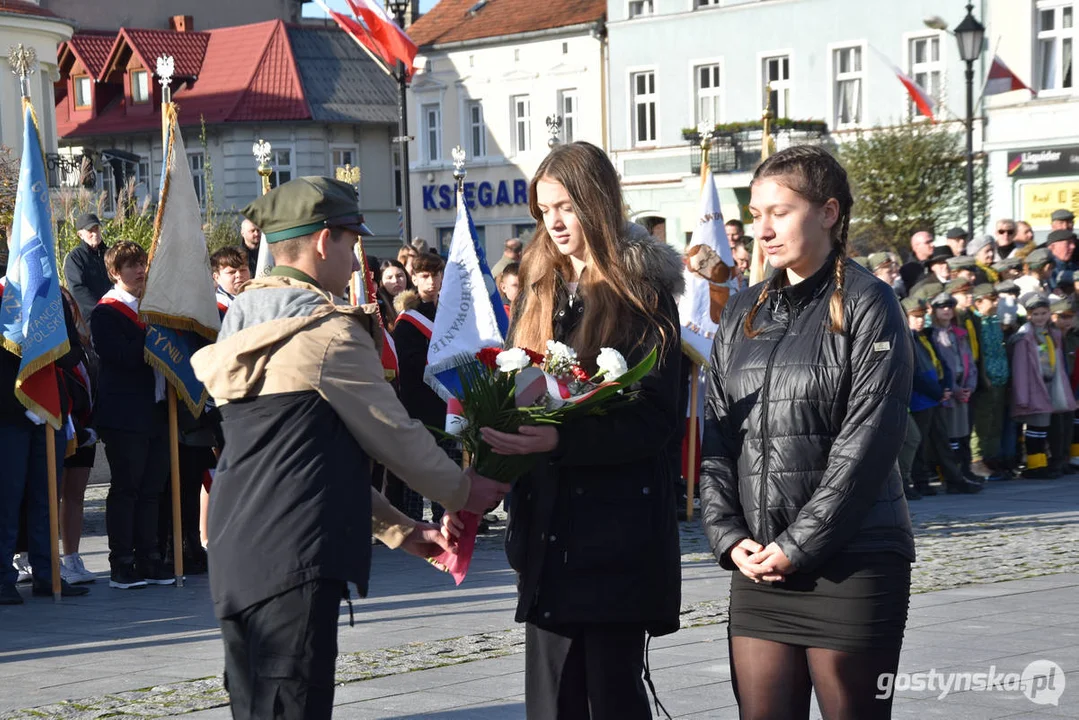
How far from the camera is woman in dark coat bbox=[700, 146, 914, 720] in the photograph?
438 cm

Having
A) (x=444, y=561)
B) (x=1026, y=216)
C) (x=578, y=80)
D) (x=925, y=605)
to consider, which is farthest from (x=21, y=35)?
(x=444, y=561)

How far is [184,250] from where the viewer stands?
34.3ft

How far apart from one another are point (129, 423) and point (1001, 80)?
89.2 ft

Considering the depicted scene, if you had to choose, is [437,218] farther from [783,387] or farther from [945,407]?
[783,387]

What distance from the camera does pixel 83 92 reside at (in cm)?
6028

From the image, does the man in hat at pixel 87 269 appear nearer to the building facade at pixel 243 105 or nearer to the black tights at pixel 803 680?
the black tights at pixel 803 680

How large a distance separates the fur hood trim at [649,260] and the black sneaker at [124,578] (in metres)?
6.34

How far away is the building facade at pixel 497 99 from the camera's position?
156 feet

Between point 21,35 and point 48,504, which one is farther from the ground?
point 21,35

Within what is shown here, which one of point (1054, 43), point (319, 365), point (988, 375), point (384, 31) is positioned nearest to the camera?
point (319, 365)

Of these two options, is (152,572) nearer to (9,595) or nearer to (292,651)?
(9,595)

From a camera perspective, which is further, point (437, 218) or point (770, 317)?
point (437, 218)

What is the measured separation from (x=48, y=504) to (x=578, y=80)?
127 ft

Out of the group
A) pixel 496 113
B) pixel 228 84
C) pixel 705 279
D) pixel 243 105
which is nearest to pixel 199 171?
pixel 243 105
